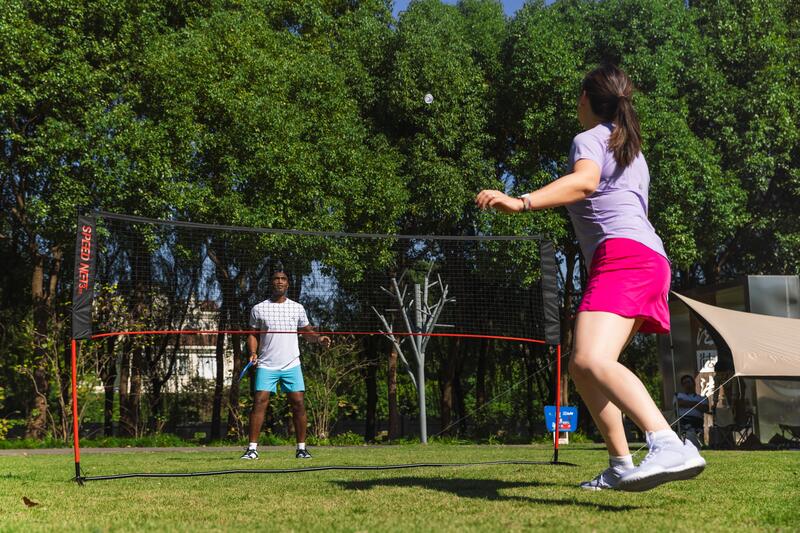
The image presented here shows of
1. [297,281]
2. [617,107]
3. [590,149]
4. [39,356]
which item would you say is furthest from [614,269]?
[39,356]

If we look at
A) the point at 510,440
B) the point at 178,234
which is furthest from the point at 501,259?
the point at 510,440

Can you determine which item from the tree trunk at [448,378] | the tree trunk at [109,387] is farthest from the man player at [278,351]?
the tree trunk at [448,378]

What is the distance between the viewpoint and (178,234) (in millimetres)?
9562

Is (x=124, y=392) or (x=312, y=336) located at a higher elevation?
(x=312, y=336)

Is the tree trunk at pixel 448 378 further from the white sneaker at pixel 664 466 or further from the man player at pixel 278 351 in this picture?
the white sneaker at pixel 664 466

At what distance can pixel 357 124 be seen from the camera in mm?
22672

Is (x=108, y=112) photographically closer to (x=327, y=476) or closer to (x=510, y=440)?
(x=510, y=440)

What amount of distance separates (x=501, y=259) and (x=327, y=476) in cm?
999

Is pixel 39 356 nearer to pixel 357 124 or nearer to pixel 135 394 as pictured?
pixel 135 394

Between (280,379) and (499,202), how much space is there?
5.67m

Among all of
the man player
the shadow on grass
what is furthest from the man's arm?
the shadow on grass

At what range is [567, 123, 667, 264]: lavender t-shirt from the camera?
4164 mm

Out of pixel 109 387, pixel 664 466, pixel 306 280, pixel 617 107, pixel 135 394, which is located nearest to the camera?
pixel 664 466

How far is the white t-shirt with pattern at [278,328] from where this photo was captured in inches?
334
